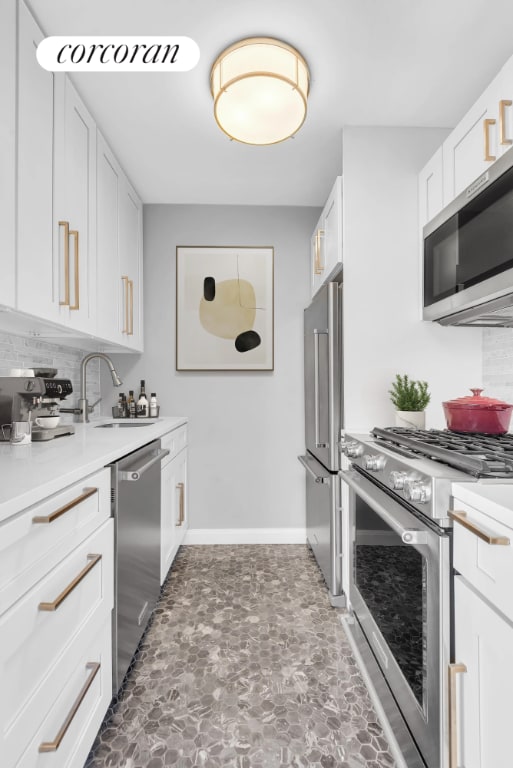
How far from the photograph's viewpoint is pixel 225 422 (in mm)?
3016

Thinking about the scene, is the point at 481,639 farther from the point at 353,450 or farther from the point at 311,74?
the point at 311,74

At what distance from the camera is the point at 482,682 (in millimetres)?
863

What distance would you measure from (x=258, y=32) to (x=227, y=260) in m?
1.53

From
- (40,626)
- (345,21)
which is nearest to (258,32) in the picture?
(345,21)

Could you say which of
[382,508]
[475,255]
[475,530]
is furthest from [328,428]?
[475,530]

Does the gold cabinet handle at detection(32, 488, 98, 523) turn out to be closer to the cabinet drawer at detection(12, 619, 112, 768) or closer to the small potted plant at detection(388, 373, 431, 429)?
the cabinet drawer at detection(12, 619, 112, 768)

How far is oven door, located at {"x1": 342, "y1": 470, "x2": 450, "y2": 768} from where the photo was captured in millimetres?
1010

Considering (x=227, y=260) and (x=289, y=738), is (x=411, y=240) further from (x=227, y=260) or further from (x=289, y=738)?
(x=289, y=738)

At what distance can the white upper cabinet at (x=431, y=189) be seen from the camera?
1847 mm

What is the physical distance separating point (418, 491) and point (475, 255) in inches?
34.9

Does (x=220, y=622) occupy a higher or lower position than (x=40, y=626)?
lower

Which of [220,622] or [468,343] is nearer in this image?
[220,622]

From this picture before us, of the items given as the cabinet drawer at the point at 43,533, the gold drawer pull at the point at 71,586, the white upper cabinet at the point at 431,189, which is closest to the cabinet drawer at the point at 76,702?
the gold drawer pull at the point at 71,586

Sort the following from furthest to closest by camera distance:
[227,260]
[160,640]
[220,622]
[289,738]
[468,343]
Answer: [227,260]
[468,343]
[220,622]
[160,640]
[289,738]
